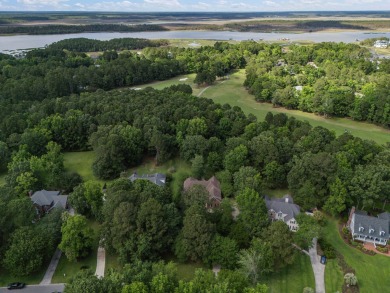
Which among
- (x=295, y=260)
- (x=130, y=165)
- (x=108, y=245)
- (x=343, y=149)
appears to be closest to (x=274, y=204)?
(x=295, y=260)

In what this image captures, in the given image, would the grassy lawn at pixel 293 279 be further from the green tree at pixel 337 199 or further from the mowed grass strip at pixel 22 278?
the mowed grass strip at pixel 22 278

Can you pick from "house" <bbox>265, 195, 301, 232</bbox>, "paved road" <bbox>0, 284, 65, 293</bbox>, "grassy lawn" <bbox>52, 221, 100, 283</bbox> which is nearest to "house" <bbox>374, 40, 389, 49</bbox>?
"house" <bbox>265, 195, 301, 232</bbox>

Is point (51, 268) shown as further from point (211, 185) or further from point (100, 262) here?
point (211, 185)

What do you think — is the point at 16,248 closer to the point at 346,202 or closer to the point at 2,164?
the point at 2,164

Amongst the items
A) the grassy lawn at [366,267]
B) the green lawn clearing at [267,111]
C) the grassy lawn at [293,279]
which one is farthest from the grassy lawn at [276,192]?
the green lawn clearing at [267,111]

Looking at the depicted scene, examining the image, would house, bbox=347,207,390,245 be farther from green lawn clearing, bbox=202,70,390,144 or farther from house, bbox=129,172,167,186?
green lawn clearing, bbox=202,70,390,144
